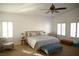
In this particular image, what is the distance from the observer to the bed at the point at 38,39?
72.9 inches

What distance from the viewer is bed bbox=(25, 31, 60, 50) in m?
1.85

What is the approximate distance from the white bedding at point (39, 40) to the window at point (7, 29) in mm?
375

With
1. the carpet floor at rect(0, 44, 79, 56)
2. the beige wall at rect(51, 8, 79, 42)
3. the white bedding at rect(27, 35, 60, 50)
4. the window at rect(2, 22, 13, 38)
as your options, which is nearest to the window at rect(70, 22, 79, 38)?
the beige wall at rect(51, 8, 79, 42)

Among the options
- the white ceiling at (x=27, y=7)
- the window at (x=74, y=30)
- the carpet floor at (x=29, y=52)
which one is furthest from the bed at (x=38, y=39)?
the white ceiling at (x=27, y=7)

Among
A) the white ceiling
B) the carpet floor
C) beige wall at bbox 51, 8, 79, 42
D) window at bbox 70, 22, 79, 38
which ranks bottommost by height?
the carpet floor

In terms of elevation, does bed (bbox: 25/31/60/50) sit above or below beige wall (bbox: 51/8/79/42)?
below

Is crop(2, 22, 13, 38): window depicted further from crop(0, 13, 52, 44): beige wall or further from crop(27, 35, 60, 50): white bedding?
crop(27, 35, 60, 50): white bedding

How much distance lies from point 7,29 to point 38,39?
24.9 inches

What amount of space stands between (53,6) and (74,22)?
0.51 metres

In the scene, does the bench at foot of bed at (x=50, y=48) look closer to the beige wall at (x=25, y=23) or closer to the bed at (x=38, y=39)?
the bed at (x=38, y=39)

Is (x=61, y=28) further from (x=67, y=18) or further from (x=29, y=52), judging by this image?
(x=29, y=52)

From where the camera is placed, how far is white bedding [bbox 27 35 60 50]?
1.85m

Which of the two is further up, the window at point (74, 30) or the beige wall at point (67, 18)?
the beige wall at point (67, 18)

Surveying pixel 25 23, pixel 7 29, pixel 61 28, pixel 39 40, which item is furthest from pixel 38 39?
pixel 7 29
